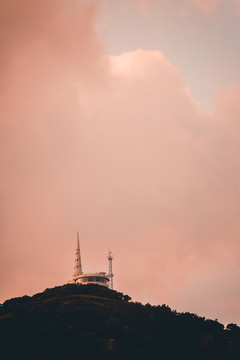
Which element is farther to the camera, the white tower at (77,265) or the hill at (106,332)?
the white tower at (77,265)

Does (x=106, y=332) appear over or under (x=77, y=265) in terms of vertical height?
under

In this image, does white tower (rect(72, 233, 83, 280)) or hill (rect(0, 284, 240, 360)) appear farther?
white tower (rect(72, 233, 83, 280))

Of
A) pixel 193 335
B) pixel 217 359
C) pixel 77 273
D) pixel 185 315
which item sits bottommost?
pixel 217 359

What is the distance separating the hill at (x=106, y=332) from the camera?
7631 cm

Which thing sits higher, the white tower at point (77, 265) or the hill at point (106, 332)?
the white tower at point (77, 265)

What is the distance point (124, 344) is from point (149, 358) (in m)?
5.73

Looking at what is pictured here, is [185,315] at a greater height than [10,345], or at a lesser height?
greater

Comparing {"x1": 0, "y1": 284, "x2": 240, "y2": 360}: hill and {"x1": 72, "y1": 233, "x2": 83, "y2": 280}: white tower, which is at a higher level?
{"x1": 72, "y1": 233, "x2": 83, "y2": 280}: white tower

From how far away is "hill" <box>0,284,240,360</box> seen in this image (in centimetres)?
7631

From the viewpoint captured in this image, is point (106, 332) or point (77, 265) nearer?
point (106, 332)

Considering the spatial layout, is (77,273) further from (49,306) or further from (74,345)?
(74,345)

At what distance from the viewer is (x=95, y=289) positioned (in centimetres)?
11081

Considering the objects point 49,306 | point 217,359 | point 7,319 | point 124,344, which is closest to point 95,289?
point 49,306

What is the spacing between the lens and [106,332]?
273ft
